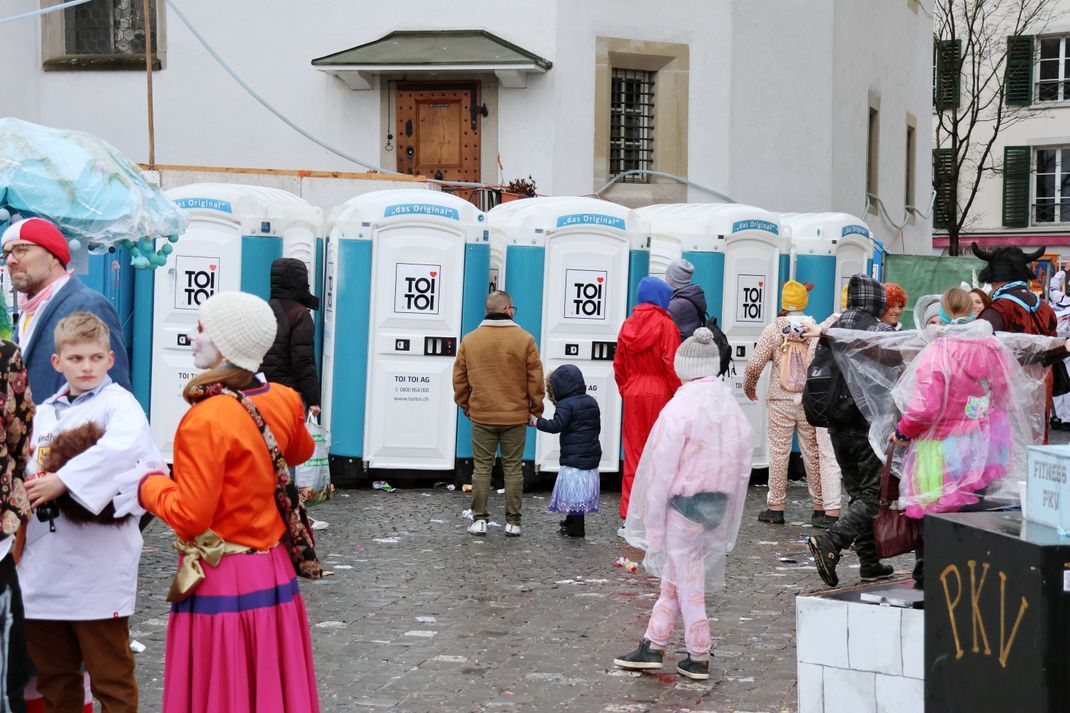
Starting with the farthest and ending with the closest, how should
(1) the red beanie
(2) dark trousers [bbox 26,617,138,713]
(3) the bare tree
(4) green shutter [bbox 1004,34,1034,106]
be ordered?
1. (4) green shutter [bbox 1004,34,1034,106]
2. (3) the bare tree
3. (1) the red beanie
4. (2) dark trousers [bbox 26,617,138,713]

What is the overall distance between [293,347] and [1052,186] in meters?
35.2

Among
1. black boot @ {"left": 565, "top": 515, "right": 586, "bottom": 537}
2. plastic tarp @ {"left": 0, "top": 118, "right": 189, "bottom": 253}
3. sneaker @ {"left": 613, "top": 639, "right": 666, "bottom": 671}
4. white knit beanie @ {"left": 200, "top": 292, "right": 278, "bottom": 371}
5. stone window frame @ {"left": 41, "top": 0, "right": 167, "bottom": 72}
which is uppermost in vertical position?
stone window frame @ {"left": 41, "top": 0, "right": 167, "bottom": 72}

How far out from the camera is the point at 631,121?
67.4 ft

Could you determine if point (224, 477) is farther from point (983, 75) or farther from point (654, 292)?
point (983, 75)

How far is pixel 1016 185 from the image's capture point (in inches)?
1654

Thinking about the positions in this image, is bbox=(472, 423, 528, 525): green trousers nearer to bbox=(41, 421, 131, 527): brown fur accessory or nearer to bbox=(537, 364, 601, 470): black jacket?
bbox=(537, 364, 601, 470): black jacket

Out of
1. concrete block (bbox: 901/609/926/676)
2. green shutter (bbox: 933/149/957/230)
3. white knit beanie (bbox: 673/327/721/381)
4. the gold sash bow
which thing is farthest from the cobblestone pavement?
green shutter (bbox: 933/149/957/230)

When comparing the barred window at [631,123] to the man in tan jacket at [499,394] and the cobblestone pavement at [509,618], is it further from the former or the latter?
the man in tan jacket at [499,394]

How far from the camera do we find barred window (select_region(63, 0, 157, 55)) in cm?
2080

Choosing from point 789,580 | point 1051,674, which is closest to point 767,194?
point 789,580

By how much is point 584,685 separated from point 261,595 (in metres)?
2.37

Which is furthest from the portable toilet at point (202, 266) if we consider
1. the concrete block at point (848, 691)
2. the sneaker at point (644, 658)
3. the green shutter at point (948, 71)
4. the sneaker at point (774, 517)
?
the green shutter at point (948, 71)

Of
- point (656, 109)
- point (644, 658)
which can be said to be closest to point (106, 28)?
point (656, 109)

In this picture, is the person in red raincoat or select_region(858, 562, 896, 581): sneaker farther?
the person in red raincoat
